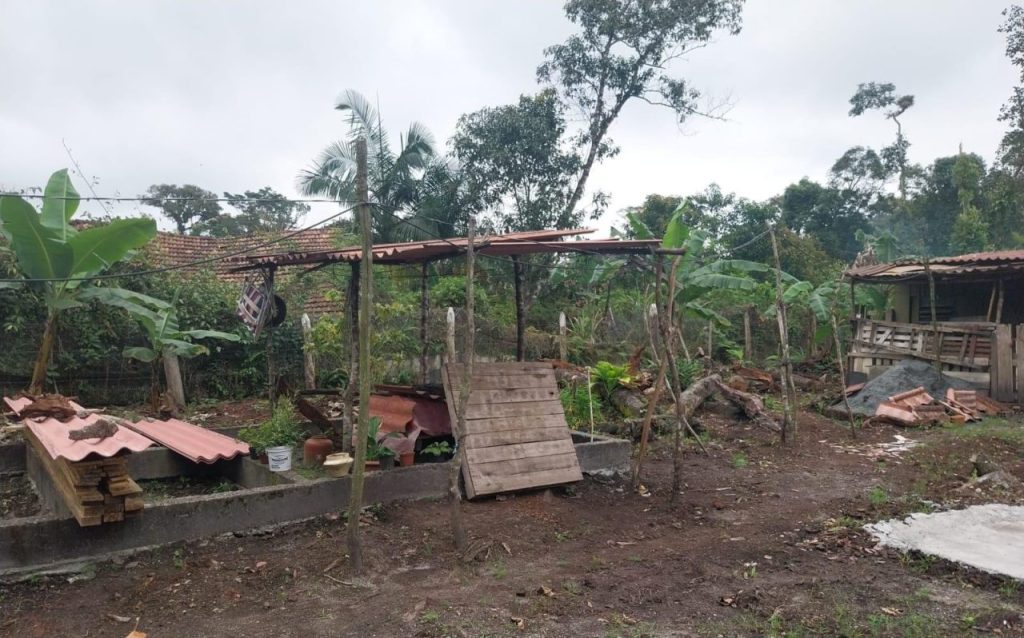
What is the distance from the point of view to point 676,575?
5.00 m

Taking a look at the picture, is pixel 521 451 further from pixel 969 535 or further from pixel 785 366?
pixel 785 366

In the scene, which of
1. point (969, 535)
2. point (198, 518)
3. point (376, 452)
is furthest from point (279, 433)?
point (969, 535)

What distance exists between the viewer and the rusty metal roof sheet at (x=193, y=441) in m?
6.64

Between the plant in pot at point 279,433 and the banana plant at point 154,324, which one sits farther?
the banana plant at point 154,324

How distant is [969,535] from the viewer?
18.6ft

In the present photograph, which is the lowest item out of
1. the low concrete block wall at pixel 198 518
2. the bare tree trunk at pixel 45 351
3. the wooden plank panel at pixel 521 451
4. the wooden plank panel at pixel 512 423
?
the low concrete block wall at pixel 198 518

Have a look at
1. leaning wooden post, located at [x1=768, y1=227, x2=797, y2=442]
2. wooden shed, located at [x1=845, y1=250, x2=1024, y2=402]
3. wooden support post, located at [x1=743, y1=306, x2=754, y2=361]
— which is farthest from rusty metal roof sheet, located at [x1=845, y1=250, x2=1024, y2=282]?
leaning wooden post, located at [x1=768, y1=227, x2=797, y2=442]

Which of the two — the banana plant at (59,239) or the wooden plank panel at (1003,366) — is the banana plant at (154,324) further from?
the wooden plank panel at (1003,366)

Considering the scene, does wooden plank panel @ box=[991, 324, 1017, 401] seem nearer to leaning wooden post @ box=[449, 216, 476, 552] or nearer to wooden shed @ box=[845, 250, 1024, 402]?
wooden shed @ box=[845, 250, 1024, 402]

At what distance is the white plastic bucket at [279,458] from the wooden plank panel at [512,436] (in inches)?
65.6

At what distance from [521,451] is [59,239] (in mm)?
5111

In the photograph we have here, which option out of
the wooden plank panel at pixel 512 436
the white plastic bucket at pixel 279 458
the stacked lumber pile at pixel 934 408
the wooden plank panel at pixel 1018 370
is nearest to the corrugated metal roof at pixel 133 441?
the white plastic bucket at pixel 279 458

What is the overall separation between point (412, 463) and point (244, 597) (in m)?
2.52

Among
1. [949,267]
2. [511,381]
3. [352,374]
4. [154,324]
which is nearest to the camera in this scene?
[352,374]
